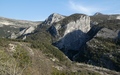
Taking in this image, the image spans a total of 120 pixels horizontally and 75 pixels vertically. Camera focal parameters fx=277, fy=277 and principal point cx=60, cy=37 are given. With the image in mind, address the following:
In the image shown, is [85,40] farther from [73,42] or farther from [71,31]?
[71,31]

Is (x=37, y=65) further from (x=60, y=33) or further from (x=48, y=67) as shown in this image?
(x=60, y=33)

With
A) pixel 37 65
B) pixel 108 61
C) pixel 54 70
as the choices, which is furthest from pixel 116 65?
pixel 37 65

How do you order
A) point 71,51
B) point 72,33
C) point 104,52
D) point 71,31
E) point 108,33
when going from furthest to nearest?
1. point 71,31
2. point 72,33
3. point 71,51
4. point 108,33
5. point 104,52

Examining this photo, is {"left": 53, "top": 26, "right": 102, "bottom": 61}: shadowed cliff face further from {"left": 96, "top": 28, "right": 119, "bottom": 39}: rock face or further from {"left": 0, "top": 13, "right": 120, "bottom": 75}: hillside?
{"left": 96, "top": 28, "right": 119, "bottom": 39}: rock face

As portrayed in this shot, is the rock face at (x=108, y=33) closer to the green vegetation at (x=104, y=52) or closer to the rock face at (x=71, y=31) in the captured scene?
the green vegetation at (x=104, y=52)

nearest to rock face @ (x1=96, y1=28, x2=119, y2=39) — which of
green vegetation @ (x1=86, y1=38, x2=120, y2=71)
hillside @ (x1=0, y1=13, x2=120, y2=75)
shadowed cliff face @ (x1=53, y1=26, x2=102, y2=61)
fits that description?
hillside @ (x1=0, y1=13, x2=120, y2=75)

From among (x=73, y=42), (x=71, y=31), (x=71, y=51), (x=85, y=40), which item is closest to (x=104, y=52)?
(x=71, y=51)

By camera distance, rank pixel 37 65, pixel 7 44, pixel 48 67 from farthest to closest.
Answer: pixel 7 44 → pixel 48 67 → pixel 37 65

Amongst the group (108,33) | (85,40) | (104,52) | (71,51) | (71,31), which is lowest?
(71,51)
